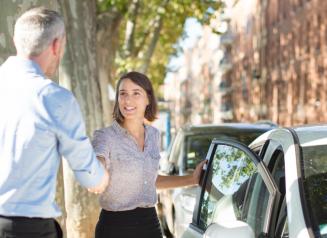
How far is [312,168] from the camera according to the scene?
3.56 meters

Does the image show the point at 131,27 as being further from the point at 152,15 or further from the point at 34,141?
the point at 34,141

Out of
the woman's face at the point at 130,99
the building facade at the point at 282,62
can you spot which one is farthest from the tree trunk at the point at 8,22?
the building facade at the point at 282,62

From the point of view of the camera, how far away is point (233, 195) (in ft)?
13.7

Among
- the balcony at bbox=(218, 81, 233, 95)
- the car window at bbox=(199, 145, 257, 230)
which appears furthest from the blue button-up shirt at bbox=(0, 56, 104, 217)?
the balcony at bbox=(218, 81, 233, 95)

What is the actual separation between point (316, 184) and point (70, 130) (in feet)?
4.34

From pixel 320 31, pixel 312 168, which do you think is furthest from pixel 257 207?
pixel 320 31

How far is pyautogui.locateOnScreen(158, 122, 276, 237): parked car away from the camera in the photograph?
8666 mm

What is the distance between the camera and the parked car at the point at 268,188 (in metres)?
3.27

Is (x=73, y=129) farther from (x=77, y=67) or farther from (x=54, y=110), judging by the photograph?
(x=77, y=67)

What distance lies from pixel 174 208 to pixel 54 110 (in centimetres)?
645

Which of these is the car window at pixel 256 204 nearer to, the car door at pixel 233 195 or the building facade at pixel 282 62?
the car door at pixel 233 195

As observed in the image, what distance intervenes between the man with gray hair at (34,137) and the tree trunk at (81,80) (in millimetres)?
4798

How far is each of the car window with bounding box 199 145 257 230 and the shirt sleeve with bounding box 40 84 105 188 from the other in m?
1.22

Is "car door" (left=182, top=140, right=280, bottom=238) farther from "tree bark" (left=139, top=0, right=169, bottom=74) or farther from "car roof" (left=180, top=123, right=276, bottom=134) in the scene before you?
"tree bark" (left=139, top=0, right=169, bottom=74)
